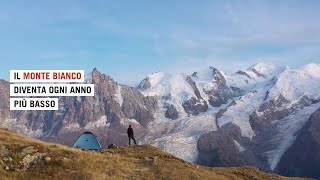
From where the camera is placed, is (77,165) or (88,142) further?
(88,142)

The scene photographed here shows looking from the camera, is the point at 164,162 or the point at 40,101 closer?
the point at 164,162

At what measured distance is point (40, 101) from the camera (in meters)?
→ 76.8

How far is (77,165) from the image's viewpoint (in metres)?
50.9

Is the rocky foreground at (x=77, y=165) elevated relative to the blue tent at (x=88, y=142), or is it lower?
lower

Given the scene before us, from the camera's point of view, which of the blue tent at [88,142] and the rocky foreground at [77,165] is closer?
the rocky foreground at [77,165]

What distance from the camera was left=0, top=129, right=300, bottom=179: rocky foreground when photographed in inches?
1928

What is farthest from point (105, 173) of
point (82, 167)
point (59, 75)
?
point (59, 75)

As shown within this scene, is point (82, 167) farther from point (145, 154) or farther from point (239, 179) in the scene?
point (239, 179)

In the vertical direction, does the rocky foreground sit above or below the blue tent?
below

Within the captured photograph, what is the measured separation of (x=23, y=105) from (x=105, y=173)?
112 ft

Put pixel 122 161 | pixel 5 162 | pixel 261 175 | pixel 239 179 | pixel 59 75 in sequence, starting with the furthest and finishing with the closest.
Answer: pixel 59 75 → pixel 261 175 → pixel 239 179 → pixel 122 161 → pixel 5 162

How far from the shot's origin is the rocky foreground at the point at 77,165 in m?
49.0

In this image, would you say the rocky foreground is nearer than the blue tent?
Yes

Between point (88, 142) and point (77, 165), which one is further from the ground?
point (88, 142)
